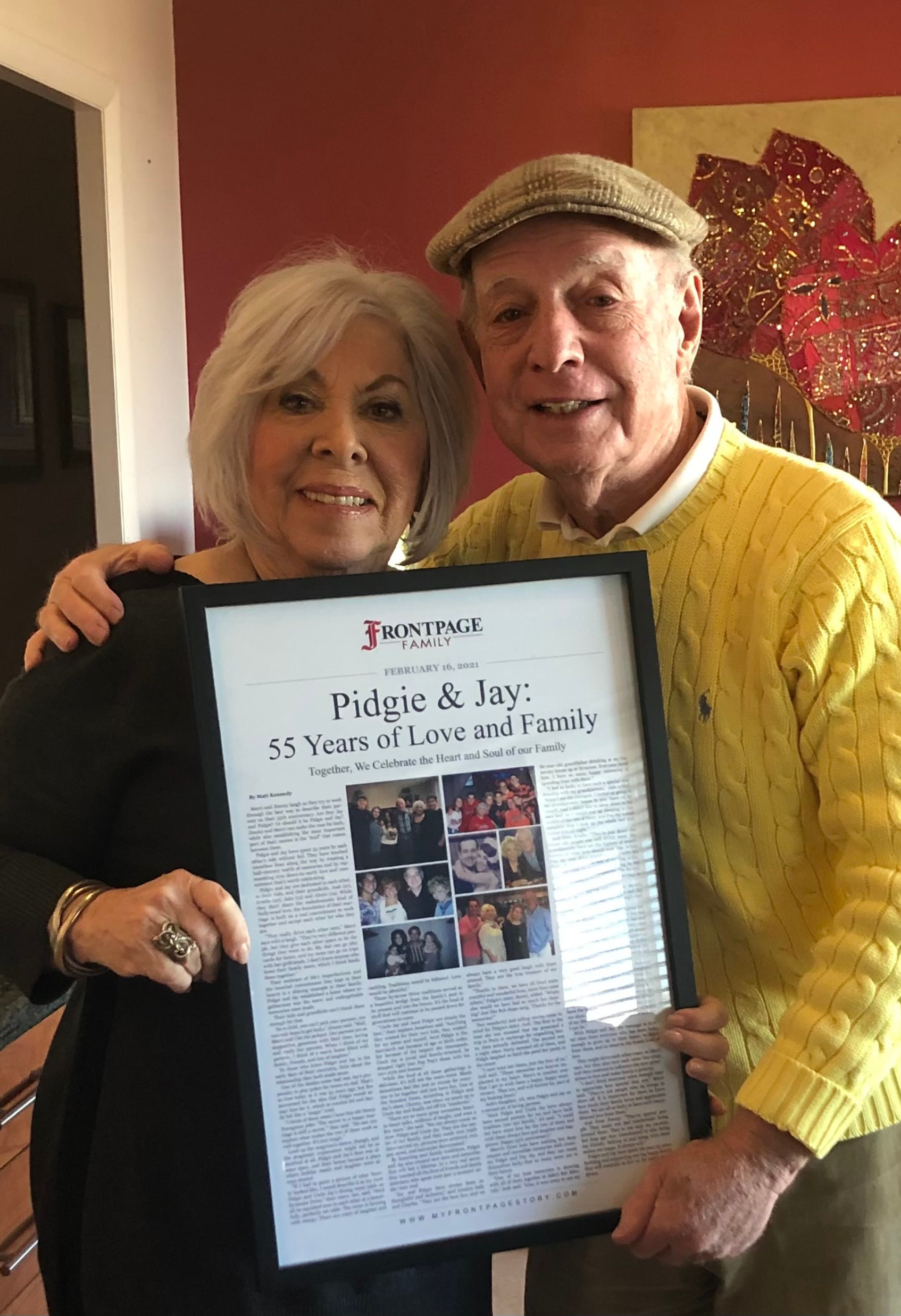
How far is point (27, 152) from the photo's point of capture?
3.80 meters

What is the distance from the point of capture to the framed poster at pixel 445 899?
918 millimetres

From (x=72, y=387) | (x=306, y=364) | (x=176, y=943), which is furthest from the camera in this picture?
(x=72, y=387)

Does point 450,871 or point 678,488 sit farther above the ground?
point 678,488

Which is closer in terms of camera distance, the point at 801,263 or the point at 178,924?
the point at 178,924

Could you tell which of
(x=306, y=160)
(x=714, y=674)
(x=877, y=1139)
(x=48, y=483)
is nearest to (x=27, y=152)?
(x=48, y=483)

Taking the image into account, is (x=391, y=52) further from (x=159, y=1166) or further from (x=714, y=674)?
(x=159, y=1166)

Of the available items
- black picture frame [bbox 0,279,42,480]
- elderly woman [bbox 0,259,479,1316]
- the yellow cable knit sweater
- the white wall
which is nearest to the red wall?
the white wall

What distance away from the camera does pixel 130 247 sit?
2.75m

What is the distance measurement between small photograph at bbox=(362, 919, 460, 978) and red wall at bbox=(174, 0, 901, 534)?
2033mm

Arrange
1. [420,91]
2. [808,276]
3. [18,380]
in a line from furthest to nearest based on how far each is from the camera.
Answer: [18,380] < [420,91] < [808,276]

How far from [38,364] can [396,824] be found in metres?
3.51

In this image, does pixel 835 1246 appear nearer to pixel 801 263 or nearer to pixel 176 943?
pixel 176 943

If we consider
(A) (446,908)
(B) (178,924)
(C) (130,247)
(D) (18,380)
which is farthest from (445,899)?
(D) (18,380)

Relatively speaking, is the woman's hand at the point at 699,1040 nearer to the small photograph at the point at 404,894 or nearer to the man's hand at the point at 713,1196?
the man's hand at the point at 713,1196
